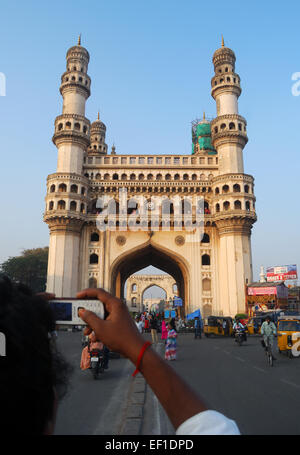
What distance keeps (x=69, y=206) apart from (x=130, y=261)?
8.45 metres

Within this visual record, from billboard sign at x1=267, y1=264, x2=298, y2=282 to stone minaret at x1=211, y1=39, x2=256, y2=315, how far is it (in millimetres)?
14588

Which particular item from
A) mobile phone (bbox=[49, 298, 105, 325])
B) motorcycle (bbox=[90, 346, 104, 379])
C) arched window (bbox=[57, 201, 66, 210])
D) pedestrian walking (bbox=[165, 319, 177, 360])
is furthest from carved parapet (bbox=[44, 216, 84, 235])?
mobile phone (bbox=[49, 298, 105, 325])

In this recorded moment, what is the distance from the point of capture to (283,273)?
42156mm

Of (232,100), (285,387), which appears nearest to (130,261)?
(232,100)

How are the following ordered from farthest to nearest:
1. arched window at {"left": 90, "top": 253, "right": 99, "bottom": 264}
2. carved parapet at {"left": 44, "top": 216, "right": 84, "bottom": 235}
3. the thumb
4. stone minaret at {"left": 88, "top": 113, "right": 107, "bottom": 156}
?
stone minaret at {"left": 88, "top": 113, "right": 107, "bottom": 156}, arched window at {"left": 90, "top": 253, "right": 99, "bottom": 264}, carved parapet at {"left": 44, "top": 216, "right": 84, "bottom": 235}, the thumb

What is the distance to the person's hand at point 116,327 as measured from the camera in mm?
1182

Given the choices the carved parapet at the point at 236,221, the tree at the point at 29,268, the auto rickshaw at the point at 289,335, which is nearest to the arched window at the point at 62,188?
the carved parapet at the point at 236,221

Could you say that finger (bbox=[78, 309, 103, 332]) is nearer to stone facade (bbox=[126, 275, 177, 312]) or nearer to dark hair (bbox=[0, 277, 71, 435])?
dark hair (bbox=[0, 277, 71, 435])

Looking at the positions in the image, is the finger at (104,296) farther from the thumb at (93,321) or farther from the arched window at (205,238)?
the arched window at (205,238)

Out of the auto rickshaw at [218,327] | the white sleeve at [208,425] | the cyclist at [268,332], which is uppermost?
the white sleeve at [208,425]

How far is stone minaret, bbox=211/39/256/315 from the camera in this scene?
28.8 metres

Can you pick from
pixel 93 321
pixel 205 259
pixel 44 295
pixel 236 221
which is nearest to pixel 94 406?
pixel 93 321

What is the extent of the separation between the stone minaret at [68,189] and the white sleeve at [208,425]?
27703 mm
